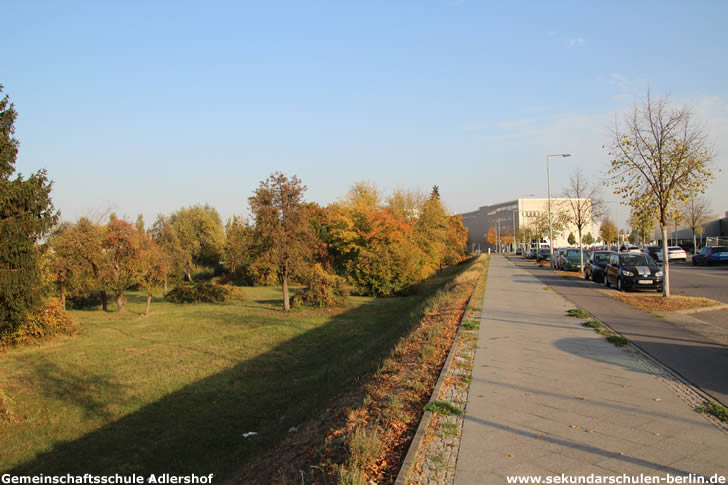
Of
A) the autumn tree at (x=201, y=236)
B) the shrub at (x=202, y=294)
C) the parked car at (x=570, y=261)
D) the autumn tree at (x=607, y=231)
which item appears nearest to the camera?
the shrub at (x=202, y=294)

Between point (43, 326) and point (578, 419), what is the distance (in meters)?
17.8

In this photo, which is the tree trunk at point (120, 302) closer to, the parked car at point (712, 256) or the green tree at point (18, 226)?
the green tree at point (18, 226)

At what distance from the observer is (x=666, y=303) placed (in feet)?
48.5

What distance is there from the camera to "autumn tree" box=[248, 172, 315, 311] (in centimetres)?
2122

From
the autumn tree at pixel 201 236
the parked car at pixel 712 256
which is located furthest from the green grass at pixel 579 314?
the autumn tree at pixel 201 236

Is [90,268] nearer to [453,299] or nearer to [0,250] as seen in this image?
[0,250]

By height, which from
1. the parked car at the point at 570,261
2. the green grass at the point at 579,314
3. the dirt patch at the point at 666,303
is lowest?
the dirt patch at the point at 666,303

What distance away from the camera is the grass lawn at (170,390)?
293 inches

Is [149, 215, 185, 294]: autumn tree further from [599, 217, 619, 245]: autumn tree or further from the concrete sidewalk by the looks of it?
[599, 217, 619, 245]: autumn tree

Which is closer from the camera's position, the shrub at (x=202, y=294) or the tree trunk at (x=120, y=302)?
the tree trunk at (x=120, y=302)

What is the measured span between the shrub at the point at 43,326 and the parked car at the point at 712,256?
140 feet

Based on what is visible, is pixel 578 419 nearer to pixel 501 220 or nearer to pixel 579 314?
pixel 579 314

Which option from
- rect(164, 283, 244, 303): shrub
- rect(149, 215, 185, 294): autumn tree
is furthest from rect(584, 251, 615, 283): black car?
rect(149, 215, 185, 294): autumn tree

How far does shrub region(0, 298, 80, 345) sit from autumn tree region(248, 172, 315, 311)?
838cm
